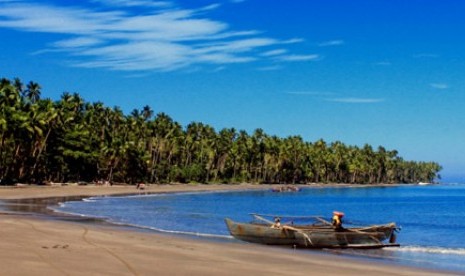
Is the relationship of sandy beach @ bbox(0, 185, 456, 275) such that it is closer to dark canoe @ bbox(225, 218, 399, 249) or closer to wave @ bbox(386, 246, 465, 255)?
dark canoe @ bbox(225, 218, 399, 249)

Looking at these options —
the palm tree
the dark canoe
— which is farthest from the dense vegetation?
the dark canoe

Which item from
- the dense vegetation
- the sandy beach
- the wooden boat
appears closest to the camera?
the sandy beach

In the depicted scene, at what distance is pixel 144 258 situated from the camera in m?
20.0

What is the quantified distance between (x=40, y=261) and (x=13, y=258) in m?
→ 0.76

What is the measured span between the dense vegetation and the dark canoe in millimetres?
64087

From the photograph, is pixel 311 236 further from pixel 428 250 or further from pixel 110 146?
pixel 110 146

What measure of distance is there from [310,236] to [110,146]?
9717 cm

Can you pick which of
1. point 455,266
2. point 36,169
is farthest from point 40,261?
point 36,169

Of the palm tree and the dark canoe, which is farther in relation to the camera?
the palm tree

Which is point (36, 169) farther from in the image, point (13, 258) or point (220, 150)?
point (13, 258)

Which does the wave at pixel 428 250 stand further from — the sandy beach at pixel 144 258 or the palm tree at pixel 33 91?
the palm tree at pixel 33 91

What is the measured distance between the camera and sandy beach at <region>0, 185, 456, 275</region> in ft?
55.4

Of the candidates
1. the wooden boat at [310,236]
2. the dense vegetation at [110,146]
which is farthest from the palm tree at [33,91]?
the wooden boat at [310,236]

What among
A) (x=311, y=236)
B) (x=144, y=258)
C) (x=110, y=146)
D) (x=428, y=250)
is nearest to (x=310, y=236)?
(x=311, y=236)
